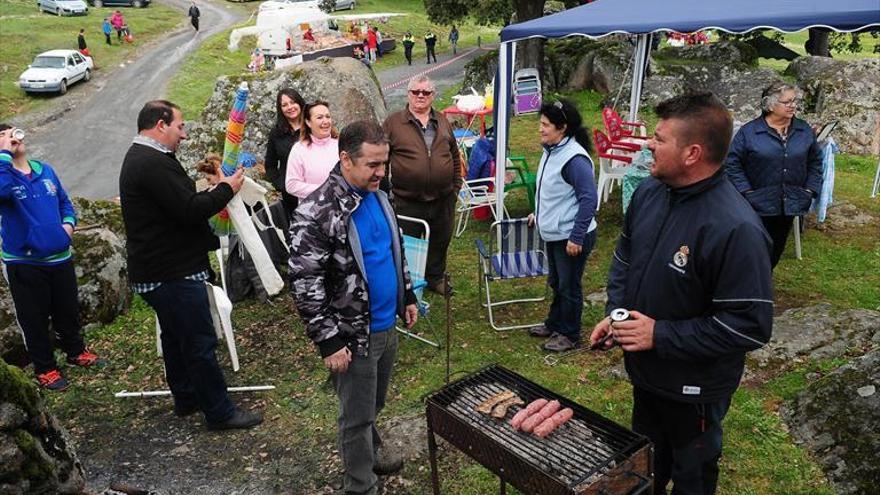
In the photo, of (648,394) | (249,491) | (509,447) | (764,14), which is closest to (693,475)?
(648,394)

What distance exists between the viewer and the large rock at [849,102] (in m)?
11.0

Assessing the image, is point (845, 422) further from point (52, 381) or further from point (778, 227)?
point (52, 381)

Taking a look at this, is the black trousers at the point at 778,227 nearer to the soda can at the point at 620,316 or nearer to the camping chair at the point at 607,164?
the camping chair at the point at 607,164

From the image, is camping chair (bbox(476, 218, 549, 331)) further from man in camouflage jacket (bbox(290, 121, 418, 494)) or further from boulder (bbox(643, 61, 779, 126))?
boulder (bbox(643, 61, 779, 126))

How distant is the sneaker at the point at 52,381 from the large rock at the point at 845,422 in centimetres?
511

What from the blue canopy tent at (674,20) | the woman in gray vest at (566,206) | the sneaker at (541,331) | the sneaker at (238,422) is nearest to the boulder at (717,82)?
the blue canopy tent at (674,20)

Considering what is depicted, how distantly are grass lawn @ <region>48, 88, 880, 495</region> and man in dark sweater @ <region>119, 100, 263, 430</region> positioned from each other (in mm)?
658

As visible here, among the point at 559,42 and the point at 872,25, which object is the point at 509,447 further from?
the point at 559,42

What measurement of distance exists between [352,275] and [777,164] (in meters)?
3.94

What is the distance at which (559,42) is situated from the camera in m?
20.2

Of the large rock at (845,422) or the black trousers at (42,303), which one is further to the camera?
the black trousers at (42,303)

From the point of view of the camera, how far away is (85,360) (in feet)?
16.7

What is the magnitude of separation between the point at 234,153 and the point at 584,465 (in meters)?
2.90

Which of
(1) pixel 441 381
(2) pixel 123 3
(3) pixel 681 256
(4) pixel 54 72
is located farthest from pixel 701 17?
(2) pixel 123 3
